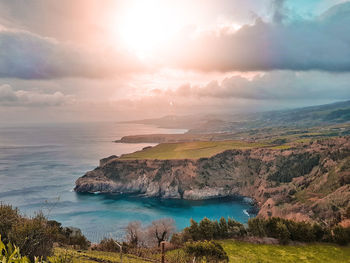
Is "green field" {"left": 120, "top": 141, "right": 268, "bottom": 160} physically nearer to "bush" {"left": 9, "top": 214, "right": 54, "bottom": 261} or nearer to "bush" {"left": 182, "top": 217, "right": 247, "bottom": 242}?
"bush" {"left": 182, "top": 217, "right": 247, "bottom": 242}

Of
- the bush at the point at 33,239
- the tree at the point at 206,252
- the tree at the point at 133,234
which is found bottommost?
the tree at the point at 133,234

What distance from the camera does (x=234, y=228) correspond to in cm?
3372

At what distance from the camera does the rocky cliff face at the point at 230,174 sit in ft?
319

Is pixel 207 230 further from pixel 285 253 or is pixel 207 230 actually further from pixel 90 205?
pixel 90 205

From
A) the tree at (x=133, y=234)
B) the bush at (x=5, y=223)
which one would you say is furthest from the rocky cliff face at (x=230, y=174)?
the bush at (x=5, y=223)

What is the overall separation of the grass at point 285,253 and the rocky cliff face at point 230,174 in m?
63.9

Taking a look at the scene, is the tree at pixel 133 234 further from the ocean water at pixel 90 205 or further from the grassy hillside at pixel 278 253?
the ocean water at pixel 90 205

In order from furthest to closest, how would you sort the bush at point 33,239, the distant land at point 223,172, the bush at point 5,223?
the distant land at point 223,172
the bush at point 5,223
the bush at point 33,239

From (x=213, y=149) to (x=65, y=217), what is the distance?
79.0 meters

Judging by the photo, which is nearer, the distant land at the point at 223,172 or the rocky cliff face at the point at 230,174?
the rocky cliff face at the point at 230,174

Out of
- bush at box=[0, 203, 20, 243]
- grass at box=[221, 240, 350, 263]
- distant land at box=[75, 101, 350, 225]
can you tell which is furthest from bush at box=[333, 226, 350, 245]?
distant land at box=[75, 101, 350, 225]

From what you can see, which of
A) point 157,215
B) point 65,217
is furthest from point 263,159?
point 65,217

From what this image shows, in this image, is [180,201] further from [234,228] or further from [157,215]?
[234,228]

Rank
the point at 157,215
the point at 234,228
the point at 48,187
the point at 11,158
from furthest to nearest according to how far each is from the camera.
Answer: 1. the point at 11,158
2. the point at 48,187
3. the point at 157,215
4. the point at 234,228
